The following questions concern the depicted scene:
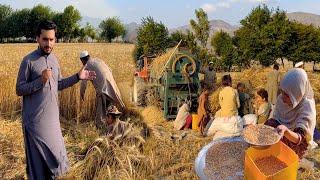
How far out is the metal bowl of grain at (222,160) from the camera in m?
3.14

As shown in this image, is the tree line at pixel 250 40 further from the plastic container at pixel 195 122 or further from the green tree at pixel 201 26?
the plastic container at pixel 195 122

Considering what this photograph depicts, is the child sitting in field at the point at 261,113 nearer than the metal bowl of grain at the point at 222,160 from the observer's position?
No

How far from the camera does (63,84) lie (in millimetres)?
4055

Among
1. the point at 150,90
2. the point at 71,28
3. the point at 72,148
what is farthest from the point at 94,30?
the point at 72,148

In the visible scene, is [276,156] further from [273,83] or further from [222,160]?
[273,83]

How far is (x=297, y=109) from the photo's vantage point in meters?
3.33

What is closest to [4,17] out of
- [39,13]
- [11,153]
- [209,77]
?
[39,13]

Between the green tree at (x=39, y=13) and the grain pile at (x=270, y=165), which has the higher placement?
the green tree at (x=39, y=13)

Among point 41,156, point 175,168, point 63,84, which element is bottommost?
point 175,168

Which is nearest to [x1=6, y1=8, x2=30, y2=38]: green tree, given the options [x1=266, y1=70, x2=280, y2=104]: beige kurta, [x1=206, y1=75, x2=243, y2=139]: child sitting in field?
[x1=266, y1=70, x2=280, y2=104]: beige kurta

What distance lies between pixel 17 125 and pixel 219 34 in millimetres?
23490

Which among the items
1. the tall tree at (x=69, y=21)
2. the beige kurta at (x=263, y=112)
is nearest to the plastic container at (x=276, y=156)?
the beige kurta at (x=263, y=112)

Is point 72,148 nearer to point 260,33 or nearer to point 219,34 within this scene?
point 260,33

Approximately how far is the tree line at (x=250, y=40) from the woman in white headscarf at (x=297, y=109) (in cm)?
1662
